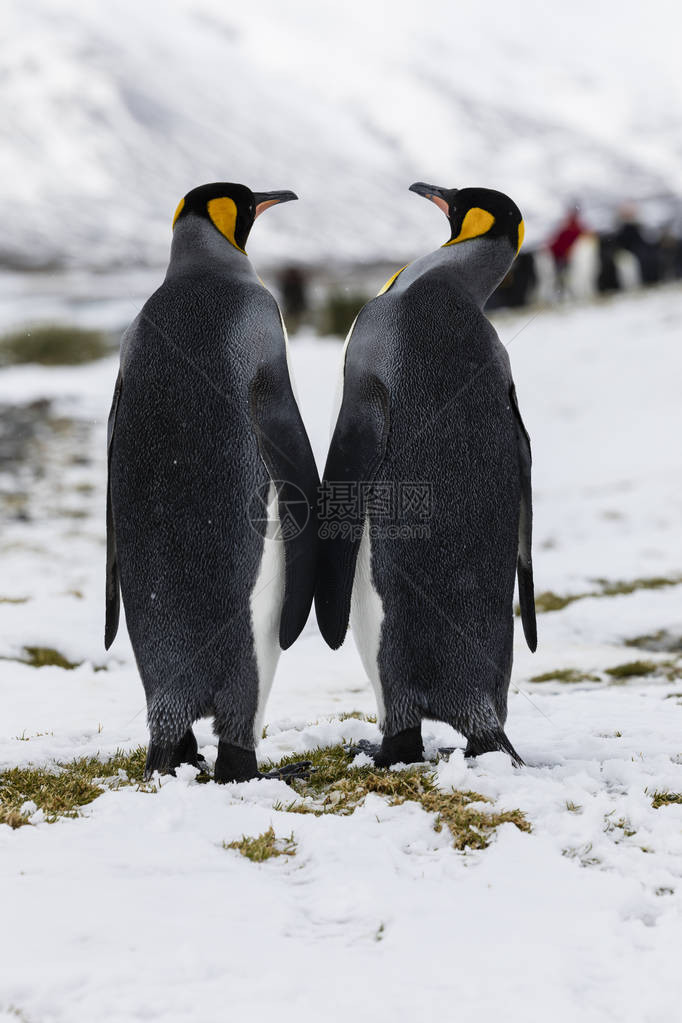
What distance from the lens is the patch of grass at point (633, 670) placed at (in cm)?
448

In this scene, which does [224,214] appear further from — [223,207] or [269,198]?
[269,198]

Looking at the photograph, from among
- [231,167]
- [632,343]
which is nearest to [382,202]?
[231,167]

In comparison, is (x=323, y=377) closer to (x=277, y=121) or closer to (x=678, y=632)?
(x=678, y=632)

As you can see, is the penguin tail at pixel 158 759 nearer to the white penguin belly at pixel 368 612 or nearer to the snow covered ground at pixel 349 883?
the snow covered ground at pixel 349 883

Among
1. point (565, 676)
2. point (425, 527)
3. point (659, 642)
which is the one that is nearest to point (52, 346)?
point (659, 642)

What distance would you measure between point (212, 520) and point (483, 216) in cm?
138

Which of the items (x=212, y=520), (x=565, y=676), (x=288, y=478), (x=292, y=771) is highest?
(x=288, y=478)

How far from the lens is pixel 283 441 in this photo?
2730 millimetres

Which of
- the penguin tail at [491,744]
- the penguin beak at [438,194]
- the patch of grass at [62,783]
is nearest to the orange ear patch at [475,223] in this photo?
the penguin beak at [438,194]

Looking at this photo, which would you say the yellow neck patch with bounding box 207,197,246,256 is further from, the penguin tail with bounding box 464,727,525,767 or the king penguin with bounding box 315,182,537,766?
the penguin tail with bounding box 464,727,525,767

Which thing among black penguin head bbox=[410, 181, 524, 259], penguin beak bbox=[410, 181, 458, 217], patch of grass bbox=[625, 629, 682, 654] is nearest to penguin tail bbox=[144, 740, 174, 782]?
black penguin head bbox=[410, 181, 524, 259]

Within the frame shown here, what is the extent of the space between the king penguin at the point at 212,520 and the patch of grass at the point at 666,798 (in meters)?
1.05

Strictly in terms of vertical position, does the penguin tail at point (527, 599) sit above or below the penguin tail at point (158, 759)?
above

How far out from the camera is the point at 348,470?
2.81 meters
